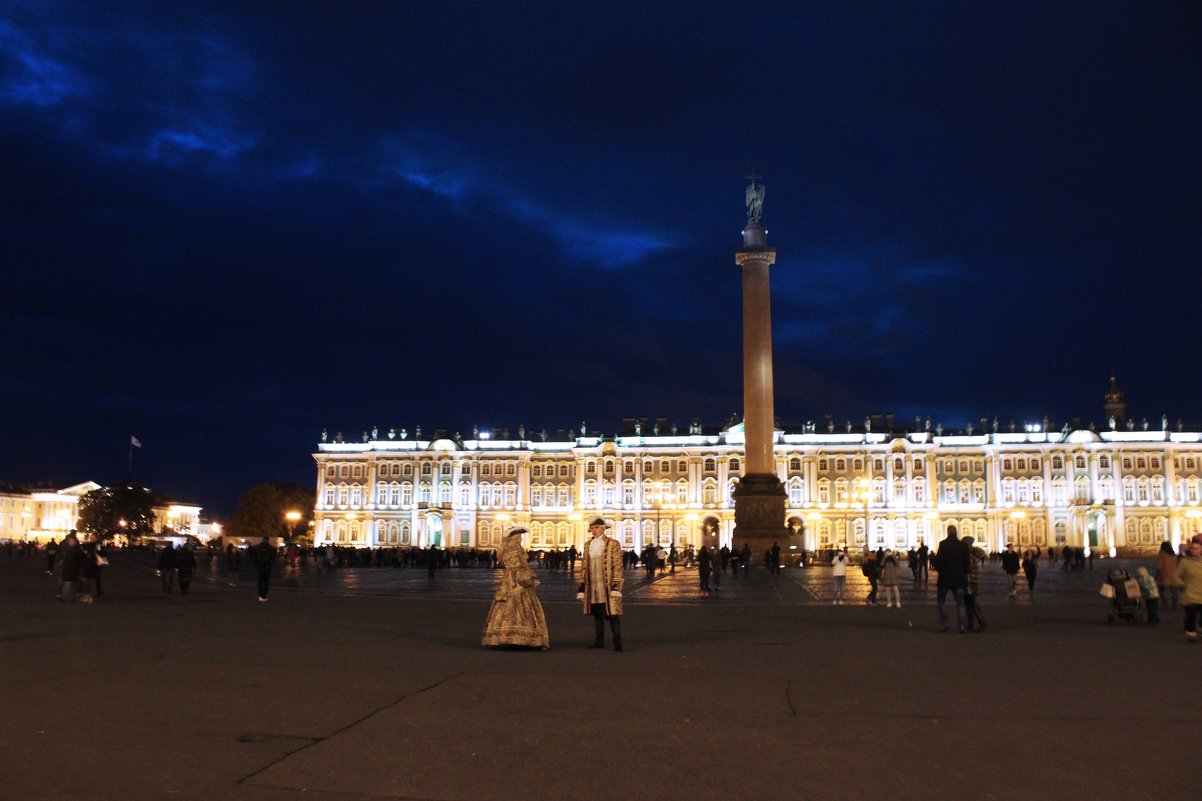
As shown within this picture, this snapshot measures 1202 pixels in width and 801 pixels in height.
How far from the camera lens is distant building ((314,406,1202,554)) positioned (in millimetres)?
96250

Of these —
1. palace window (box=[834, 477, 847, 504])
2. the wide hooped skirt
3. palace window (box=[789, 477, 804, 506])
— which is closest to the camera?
the wide hooped skirt

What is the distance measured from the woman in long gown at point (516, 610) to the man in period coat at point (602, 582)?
65 centimetres

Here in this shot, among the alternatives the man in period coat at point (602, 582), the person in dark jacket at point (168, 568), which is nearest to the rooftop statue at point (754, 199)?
the person in dark jacket at point (168, 568)

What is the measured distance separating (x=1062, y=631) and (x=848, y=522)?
8587 centimetres

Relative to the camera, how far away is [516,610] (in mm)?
→ 11641

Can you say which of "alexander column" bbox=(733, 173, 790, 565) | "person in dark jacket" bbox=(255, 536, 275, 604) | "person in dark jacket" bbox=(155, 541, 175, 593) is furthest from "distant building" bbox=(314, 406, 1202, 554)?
"person in dark jacket" bbox=(255, 536, 275, 604)

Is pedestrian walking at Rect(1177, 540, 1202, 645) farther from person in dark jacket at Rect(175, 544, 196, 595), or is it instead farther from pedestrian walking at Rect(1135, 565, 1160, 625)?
person in dark jacket at Rect(175, 544, 196, 595)

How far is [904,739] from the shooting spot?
695cm

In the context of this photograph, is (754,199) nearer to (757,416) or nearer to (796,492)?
(757,416)

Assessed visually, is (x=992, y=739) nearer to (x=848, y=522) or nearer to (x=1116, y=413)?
(x=848, y=522)

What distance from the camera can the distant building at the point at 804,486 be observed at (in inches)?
3789

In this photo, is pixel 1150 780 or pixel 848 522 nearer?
pixel 1150 780

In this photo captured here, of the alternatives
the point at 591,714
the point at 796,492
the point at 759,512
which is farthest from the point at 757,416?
the point at 796,492

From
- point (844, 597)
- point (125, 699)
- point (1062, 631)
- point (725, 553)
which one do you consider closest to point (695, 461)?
point (725, 553)
